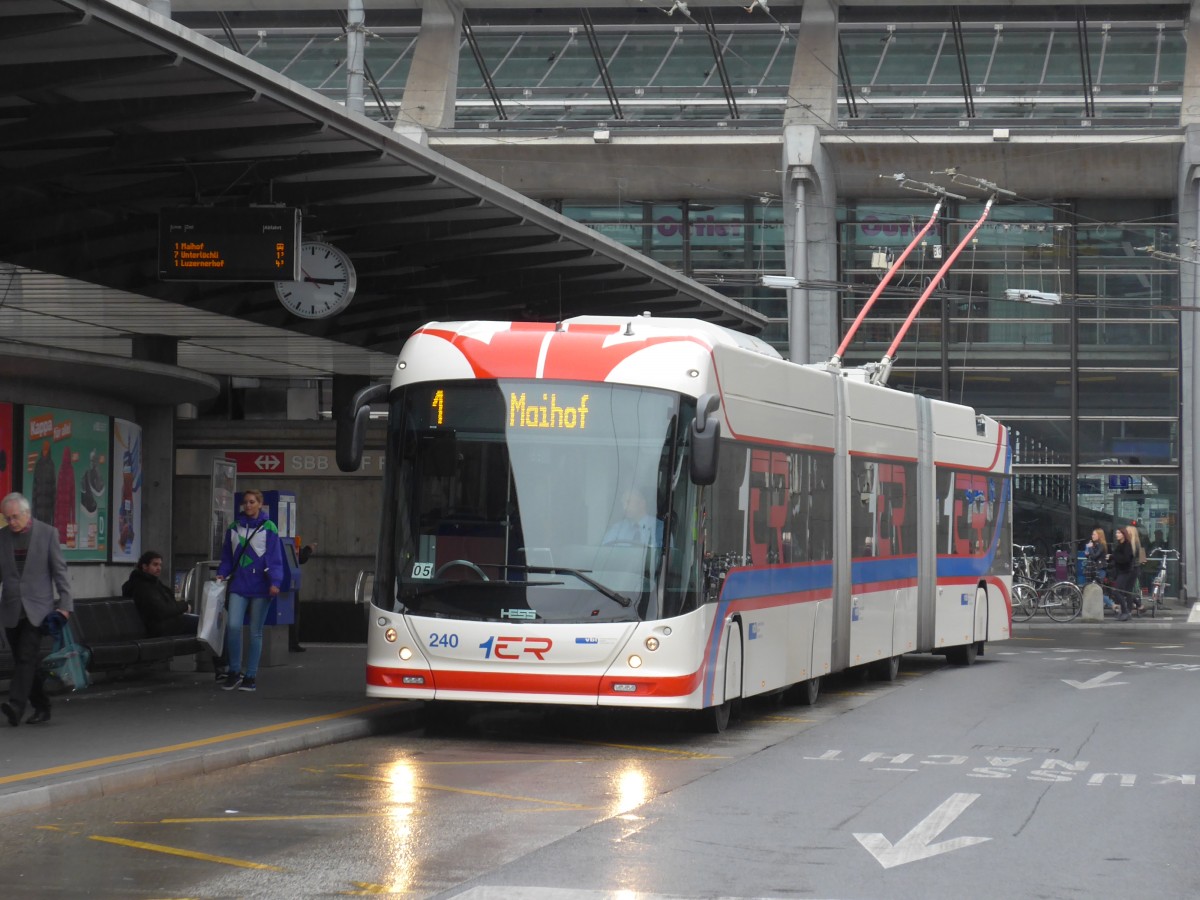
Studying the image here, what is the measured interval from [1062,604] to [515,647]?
22609 mm

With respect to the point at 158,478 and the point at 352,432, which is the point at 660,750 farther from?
the point at 158,478

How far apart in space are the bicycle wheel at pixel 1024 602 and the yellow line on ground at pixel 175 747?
828 inches

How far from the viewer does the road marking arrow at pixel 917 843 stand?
27.0 feet

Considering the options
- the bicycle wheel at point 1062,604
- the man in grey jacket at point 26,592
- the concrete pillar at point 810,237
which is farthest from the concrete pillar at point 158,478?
the bicycle wheel at point 1062,604

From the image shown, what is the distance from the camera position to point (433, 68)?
37000 millimetres

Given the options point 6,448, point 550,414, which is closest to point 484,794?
point 550,414

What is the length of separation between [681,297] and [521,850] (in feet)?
49.7

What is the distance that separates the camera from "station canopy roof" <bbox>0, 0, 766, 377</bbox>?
11578 mm

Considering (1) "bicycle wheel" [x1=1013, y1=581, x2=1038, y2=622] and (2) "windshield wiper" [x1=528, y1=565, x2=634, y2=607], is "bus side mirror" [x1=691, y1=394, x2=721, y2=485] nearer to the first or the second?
(2) "windshield wiper" [x1=528, y1=565, x2=634, y2=607]

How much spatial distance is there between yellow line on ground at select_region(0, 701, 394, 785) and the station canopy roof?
13.6 ft

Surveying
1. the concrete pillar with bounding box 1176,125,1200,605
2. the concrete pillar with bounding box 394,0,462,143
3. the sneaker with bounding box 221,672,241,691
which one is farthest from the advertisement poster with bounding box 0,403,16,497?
the concrete pillar with bounding box 1176,125,1200,605

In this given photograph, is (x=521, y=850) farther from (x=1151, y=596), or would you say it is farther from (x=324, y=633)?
(x=1151, y=596)

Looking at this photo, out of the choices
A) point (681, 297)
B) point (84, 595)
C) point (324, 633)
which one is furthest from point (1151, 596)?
point (84, 595)

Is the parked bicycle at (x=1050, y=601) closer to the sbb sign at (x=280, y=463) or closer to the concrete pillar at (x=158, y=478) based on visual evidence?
the sbb sign at (x=280, y=463)
